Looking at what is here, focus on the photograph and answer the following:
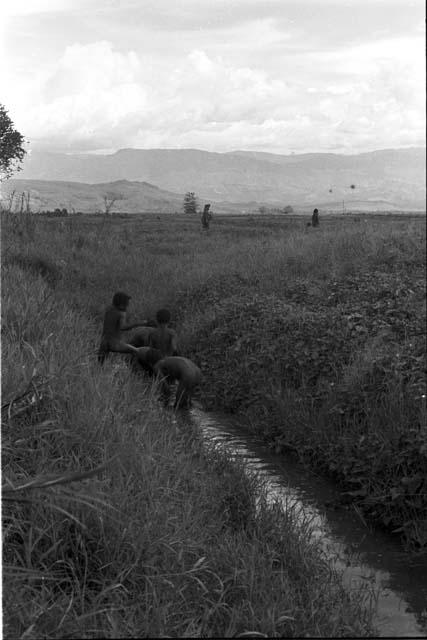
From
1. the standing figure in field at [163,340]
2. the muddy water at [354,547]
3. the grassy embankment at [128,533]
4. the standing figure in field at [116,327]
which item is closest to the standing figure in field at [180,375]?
the standing figure in field at [163,340]

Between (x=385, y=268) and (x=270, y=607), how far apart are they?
12502mm

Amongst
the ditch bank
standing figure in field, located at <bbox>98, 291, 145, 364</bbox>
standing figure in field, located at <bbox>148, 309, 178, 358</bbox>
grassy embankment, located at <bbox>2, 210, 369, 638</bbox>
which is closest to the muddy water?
the ditch bank

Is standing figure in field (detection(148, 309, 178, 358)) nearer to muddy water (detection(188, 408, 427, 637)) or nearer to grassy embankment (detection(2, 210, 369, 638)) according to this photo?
muddy water (detection(188, 408, 427, 637))

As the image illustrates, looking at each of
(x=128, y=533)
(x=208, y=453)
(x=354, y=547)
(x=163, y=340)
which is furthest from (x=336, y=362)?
(x=128, y=533)

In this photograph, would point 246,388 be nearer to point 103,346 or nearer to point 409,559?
point 103,346

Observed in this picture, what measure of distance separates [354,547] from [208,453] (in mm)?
1656

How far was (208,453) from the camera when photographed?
7301 mm

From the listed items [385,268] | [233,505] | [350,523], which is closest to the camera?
[233,505]

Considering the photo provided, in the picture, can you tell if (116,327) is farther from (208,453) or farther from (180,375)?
(208,453)

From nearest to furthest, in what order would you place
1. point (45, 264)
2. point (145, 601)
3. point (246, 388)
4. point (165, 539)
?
Answer: 1. point (145, 601)
2. point (165, 539)
3. point (246, 388)
4. point (45, 264)

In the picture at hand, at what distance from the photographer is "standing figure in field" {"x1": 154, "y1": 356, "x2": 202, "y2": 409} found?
1026 centimetres

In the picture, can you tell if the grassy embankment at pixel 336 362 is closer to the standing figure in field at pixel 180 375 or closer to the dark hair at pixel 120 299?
the standing figure in field at pixel 180 375

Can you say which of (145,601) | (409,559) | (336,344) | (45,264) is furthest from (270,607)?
(45,264)

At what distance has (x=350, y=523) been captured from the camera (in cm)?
704
